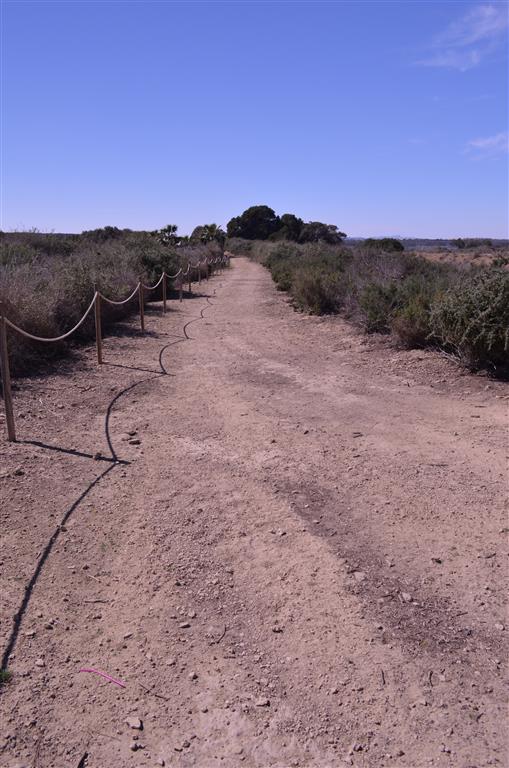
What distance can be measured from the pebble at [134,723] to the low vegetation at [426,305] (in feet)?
22.2

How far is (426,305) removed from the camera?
10.8 m

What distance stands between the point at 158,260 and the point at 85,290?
9.00 metres

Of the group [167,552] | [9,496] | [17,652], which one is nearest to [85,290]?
[9,496]

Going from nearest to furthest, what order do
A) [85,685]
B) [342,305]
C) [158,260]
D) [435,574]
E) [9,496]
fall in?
[85,685], [435,574], [9,496], [342,305], [158,260]

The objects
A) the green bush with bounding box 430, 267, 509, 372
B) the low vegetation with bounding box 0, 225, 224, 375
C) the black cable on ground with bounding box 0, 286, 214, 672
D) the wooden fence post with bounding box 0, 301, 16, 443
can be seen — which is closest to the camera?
the black cable on ground with bounding box 0, 286, 214, 672

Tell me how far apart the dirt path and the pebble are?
30 mm

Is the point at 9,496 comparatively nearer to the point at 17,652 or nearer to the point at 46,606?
the point at 46,606

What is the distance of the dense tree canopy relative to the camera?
66.8m

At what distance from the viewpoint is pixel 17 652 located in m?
3.34

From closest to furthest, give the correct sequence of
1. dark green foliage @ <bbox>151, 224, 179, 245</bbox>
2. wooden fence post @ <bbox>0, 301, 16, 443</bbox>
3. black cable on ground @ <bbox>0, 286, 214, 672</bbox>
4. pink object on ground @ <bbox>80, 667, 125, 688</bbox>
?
pink object on ground @ <bbox>80, 667, 125, 688</bbox> < black cable on ground @ <bbox>0, 286, 214, 672</bbox> < wooden fence post @ <bbox>0, 301, 16, 443</bbox> < dark green foliage @ <bbox>151, 224, 179, 245</bbox>

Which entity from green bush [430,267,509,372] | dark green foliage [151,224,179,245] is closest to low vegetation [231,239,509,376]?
green bush [430,267,509,372]

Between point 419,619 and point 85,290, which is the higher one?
point 85,290

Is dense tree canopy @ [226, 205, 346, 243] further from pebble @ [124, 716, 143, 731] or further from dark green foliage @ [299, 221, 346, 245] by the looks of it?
pebble @ [124, 716, 143, 731]

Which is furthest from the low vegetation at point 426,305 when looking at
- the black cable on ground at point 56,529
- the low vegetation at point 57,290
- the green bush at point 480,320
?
the low vegetation at point 57,290
